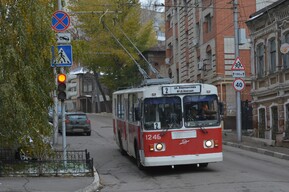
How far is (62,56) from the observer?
14.3m

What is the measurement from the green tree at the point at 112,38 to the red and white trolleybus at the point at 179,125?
96.1ft

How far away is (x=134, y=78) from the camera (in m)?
54.0

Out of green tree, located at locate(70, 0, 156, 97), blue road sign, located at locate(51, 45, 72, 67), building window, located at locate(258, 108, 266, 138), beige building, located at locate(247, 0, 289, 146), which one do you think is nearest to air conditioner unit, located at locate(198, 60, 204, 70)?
green tree, located at locate(70, 0, 156, 97)

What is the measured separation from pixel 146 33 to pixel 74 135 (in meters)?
22.5

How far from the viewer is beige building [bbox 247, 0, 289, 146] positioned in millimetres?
23953

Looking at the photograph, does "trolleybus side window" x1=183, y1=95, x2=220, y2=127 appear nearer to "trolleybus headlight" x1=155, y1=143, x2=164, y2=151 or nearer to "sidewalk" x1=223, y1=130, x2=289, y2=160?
"trolleybus headlight" x1=155, y1=143, x2=164, y2=151

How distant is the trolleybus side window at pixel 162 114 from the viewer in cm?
1403

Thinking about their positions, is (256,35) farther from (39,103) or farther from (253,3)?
(39,103)

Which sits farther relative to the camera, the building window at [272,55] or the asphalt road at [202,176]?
the building window at [272,55]

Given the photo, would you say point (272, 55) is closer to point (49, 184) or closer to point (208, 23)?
point (208, 23)

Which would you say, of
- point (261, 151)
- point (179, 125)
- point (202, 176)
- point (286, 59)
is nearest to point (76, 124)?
point (286, 59)

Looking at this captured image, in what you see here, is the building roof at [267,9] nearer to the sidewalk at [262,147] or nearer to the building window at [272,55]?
the building window at [272,55]

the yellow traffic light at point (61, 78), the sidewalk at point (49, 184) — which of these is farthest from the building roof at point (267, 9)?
the sidewalk at point (49, 184)

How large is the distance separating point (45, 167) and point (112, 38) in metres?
34.2
